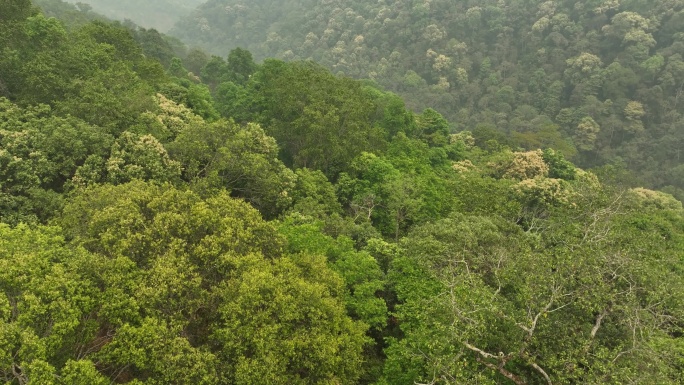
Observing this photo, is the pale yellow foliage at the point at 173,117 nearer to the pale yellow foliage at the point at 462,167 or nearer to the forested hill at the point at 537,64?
the pale yellow foliage at the point at 462,167

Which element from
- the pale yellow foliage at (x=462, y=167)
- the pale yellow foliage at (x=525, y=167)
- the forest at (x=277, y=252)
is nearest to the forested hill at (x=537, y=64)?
the pale yellow foliage at (x=525, y=167)

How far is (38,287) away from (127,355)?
10.9 ft

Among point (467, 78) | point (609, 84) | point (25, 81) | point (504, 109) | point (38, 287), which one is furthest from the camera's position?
point (467, 78)

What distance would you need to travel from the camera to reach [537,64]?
309 feet

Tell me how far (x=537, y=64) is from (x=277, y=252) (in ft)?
309

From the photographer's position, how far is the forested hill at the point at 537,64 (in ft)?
245

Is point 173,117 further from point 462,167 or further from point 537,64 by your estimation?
point 537,64

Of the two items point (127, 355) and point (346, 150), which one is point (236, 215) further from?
point (346, 150)

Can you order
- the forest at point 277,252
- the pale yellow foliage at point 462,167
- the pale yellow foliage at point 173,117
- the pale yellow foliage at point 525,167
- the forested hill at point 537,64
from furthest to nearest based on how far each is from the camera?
the forested hill at point 537,64 < the pale yellow foliage at point 462,167 < the pale yellow foliage at point 525,167 < the pale yellow foliage at point 173,117 < the forest at point 277,252

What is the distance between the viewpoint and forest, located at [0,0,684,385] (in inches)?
530

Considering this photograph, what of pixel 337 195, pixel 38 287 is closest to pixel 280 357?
pixel 38 287

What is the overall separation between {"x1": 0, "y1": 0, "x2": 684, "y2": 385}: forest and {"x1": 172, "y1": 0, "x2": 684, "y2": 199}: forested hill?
35.1 metres

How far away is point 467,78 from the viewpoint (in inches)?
3858

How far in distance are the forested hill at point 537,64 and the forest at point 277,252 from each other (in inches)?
1384
